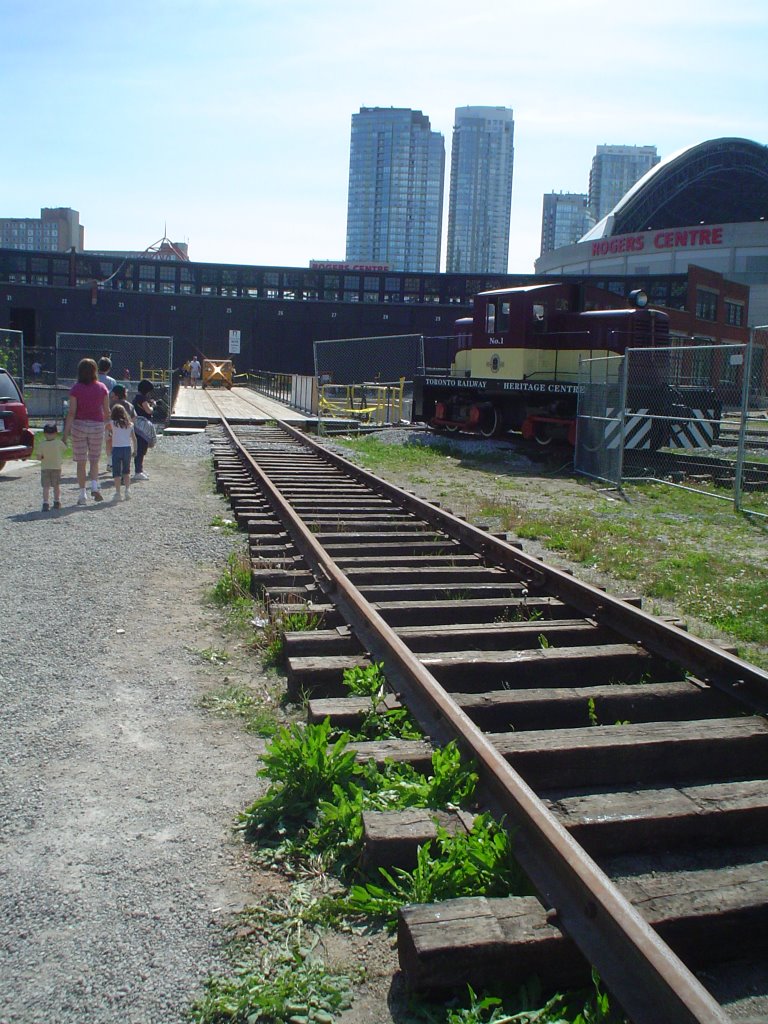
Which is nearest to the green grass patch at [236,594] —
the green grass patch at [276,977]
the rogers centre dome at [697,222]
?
the green grass patch at [276,977]

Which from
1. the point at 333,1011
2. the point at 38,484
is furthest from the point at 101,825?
the point at 38,484

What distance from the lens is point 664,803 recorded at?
3.47 metres

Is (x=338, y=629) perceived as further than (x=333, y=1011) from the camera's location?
Yes

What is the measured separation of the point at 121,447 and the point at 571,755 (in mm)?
9497

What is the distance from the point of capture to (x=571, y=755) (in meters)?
3.82

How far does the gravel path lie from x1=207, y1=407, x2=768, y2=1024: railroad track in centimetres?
60

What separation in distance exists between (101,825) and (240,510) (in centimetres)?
707

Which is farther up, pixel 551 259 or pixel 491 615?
pixel 551 259

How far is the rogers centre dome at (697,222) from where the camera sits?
229 feet

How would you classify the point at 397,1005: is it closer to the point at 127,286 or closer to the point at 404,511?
the point at 404,511

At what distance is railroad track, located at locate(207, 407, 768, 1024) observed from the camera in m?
2.61

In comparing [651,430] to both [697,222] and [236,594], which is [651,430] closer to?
[236,594]

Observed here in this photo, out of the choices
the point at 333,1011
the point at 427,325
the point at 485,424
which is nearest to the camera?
the point at 333,1011

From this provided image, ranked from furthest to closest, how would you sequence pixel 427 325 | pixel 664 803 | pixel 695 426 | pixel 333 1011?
pixel 427 325 → pixel 695 426 → pixel 664 803 → pixel 333 1011
